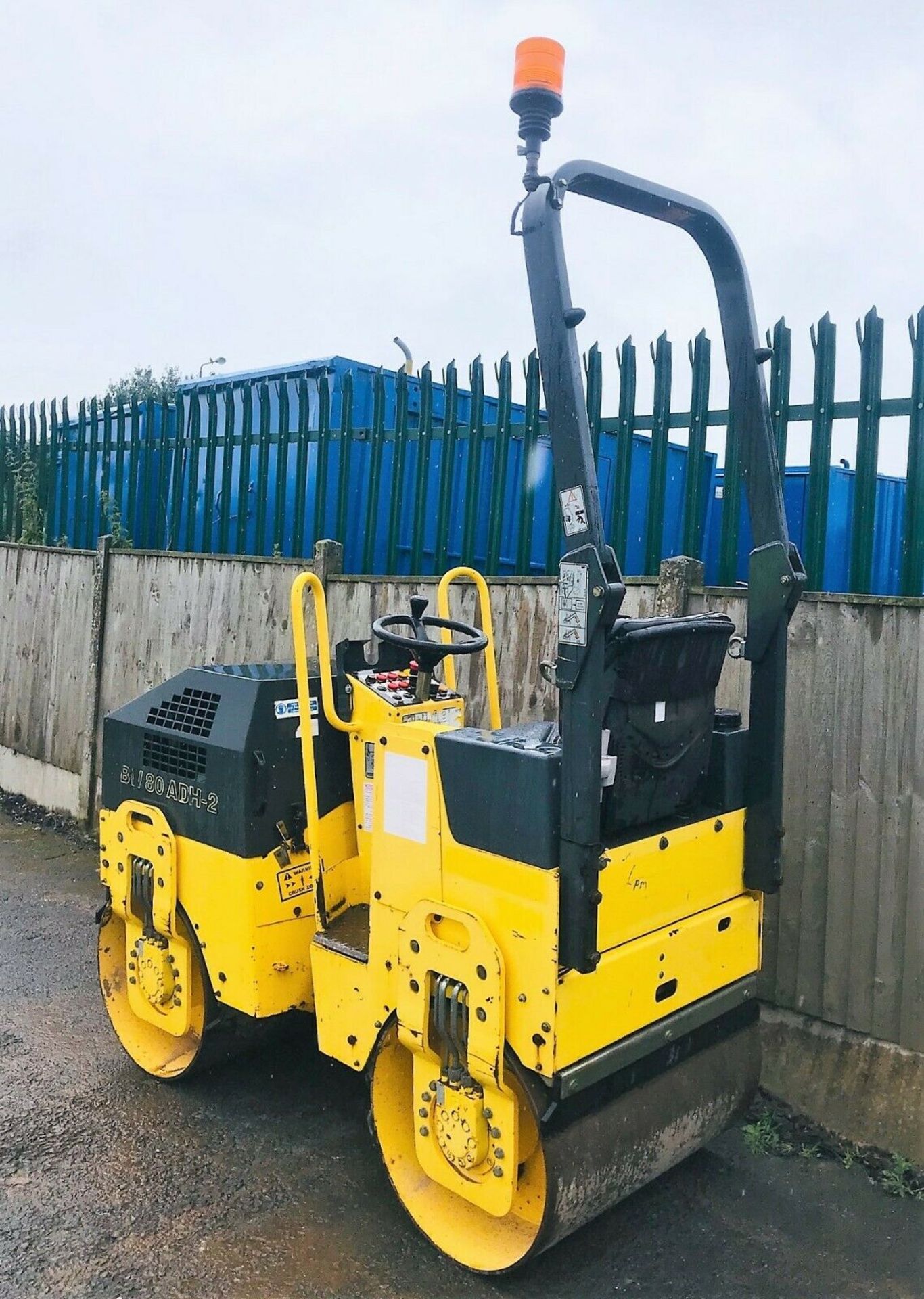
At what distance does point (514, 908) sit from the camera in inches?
104

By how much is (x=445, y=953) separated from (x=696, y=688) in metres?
0.99

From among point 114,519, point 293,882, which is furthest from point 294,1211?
point 114,519

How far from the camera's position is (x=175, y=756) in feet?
12.2

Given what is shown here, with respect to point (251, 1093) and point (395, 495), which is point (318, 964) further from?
point (395, 495)

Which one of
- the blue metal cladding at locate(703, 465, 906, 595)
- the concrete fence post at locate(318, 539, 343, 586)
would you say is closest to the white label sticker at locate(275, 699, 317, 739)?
the blue metal cladding at locate(703, 465, 906, 595)

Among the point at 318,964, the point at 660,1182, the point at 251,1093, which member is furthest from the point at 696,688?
the point at 251,1093

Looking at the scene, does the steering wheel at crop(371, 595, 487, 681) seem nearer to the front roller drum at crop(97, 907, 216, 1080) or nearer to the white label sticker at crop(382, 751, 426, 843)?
the white label sticker at crop(382, 751, 426, 843)

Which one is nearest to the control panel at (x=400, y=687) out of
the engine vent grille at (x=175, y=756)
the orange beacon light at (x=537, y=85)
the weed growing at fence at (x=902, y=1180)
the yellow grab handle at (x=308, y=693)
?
the yellow grab handle at (x=308, y=693)

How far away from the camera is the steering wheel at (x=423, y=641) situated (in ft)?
10.6

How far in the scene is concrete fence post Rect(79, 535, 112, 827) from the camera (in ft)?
23.9

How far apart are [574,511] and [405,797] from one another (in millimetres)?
975

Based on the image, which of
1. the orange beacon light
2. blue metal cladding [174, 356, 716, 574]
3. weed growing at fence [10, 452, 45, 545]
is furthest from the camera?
weed growing at fence [10, 452, 45, 545]

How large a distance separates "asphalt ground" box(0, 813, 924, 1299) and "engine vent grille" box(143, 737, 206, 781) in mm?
1149

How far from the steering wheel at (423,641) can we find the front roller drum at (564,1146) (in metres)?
1.15
